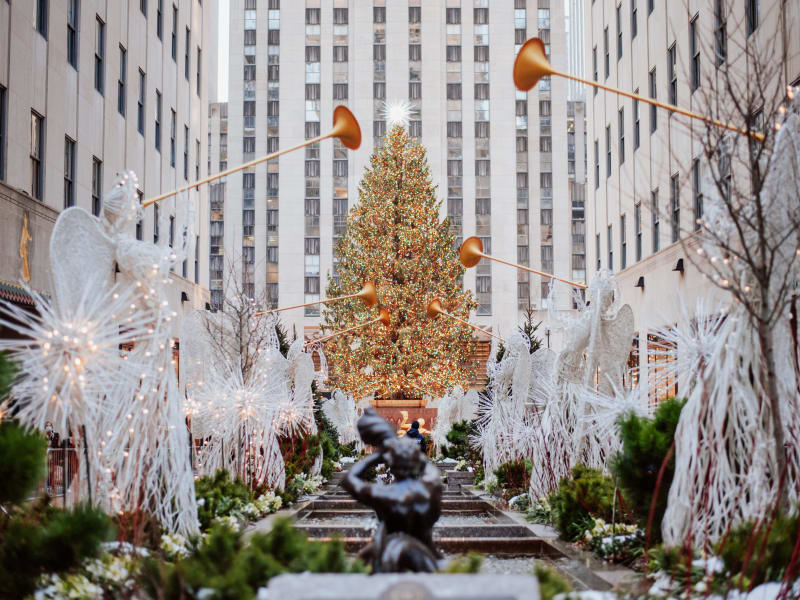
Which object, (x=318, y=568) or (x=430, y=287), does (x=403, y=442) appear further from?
(x=430, y=287)

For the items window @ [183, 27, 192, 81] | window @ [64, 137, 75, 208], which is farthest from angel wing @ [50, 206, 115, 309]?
window @ [183, 27, 192, 81]

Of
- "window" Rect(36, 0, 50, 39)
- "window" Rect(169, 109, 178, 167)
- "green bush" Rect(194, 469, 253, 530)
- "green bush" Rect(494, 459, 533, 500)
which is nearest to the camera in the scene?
"green bush" Rect(194, 469, 253, 530)

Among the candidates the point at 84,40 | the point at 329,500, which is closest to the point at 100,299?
the point at 329,500

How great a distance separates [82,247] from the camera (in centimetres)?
878

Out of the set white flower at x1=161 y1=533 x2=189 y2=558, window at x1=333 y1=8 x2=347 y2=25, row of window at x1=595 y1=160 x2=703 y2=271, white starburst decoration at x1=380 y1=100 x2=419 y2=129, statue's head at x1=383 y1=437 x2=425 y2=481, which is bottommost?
white flower at x1=161 y1=533 x2=189 y2=558

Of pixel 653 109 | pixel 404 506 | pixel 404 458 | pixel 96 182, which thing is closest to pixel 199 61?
pixel 96 182

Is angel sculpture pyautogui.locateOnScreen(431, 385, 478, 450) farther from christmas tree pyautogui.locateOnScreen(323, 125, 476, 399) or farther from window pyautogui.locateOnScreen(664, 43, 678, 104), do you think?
window pyautogui.locateOnScreen(664, 43, 678, 104)

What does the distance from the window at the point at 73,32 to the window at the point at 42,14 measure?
1.86 m

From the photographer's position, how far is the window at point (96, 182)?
2462 cm

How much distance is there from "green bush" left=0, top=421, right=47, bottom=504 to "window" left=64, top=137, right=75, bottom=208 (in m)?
17.0

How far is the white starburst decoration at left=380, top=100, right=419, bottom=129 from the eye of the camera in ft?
213

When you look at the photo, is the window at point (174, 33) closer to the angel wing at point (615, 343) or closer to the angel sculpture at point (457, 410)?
the angel sculpture at point (457, 410)

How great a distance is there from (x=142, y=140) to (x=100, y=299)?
22.6m

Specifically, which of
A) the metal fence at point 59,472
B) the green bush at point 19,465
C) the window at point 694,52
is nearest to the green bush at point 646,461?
the green bush at point 19,465
